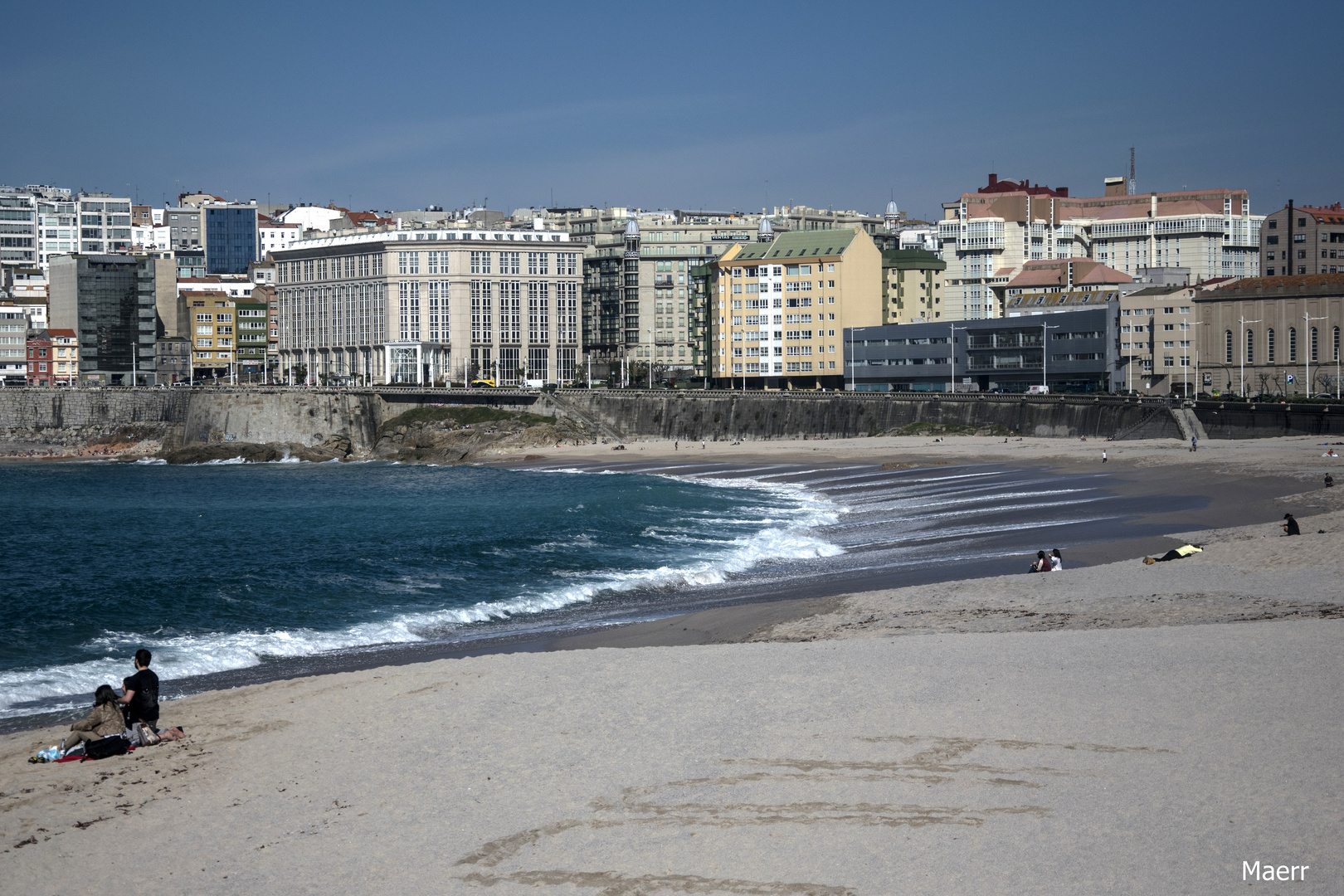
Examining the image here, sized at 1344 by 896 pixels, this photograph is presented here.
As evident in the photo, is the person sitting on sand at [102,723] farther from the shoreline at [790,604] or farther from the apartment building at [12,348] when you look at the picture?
the apartment building at [12,348]

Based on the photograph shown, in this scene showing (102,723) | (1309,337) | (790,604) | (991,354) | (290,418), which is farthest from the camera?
(290,418)

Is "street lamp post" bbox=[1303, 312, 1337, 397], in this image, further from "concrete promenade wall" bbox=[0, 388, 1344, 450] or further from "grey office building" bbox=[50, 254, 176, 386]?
"grey office building" bbox=[50, 254, 176, 386]

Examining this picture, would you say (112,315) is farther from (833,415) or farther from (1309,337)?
→ (1309,337)

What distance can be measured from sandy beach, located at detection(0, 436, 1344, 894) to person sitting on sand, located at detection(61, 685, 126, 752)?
60cm

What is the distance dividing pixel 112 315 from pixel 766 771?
172585 mm

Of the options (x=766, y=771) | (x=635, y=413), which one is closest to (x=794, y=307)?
(x=635, y=413)

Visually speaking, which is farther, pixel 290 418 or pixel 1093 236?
pixel 1093 236

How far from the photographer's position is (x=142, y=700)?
18188 millimetres

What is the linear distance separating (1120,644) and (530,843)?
11.8m

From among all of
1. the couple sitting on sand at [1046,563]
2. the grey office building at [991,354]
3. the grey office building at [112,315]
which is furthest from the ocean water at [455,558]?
the grey office building at [112,315]

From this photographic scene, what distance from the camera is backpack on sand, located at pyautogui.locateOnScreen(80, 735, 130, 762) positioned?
1750 centimetres

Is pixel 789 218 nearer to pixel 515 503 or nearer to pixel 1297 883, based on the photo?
pixel 515 503

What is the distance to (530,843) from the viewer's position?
43.5ft


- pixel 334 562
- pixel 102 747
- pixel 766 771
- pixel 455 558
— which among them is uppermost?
pixel 766 771
